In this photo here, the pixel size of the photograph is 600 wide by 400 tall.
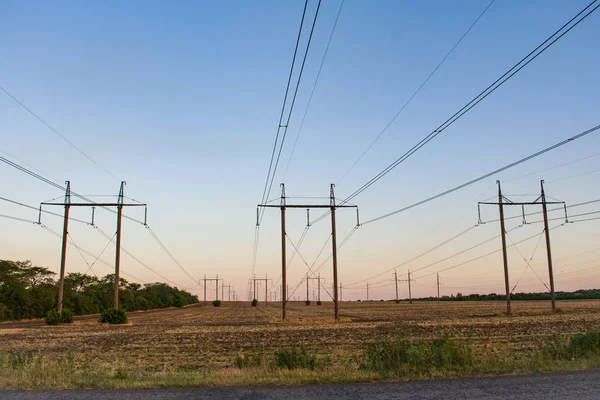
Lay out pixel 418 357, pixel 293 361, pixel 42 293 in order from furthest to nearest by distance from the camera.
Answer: pixel 42 293 < pixel 293 361 < pixel 418 357

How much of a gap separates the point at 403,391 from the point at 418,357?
3.30 m

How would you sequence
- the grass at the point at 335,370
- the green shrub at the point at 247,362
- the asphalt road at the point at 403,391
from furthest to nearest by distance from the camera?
1. the green shrub at the point at 247,362
2. the grass at the point at 335,370
3. the asphalt road at the point at 403,391

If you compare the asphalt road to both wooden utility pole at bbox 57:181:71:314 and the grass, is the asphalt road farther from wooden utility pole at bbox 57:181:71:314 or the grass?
wooden utility pole at bbox 57:181:71:314

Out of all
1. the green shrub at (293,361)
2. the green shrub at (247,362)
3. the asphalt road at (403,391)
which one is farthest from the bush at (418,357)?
the green shrub at (247,362)

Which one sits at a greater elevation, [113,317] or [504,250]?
[504,250]

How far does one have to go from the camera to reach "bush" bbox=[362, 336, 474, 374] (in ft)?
46.3

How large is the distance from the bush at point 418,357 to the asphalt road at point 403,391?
6.16 feet

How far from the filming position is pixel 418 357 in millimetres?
14250

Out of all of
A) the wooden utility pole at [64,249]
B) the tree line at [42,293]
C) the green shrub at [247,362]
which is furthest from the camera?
the tree line at [42,293]

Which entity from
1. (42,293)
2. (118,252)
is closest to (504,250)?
(118,252)

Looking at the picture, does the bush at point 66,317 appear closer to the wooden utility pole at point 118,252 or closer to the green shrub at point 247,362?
the wooden utility pole at point 118,252

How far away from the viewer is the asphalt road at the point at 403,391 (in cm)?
1060

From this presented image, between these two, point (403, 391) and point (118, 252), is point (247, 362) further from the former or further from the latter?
point (118, 252)

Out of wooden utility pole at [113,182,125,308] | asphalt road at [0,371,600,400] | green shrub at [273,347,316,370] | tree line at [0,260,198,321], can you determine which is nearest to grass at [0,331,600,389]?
green shrub at [273,347,316,370]
